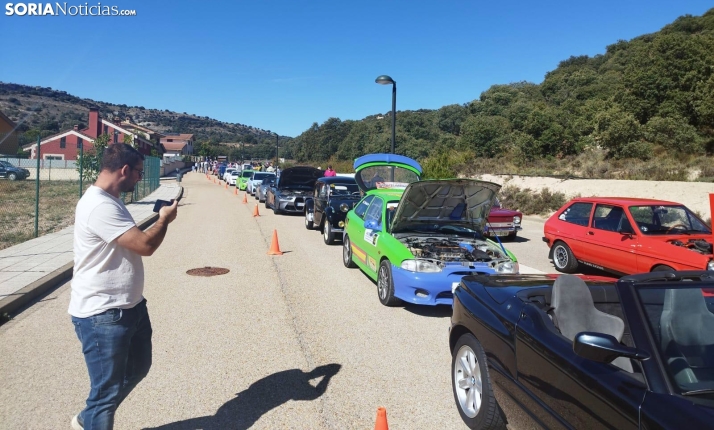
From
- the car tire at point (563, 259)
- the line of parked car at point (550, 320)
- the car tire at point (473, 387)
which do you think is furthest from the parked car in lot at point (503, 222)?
the car tire at point (473, 387)

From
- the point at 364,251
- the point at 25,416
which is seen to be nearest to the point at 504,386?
the point at 25,416

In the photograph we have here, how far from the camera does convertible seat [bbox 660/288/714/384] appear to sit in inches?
103

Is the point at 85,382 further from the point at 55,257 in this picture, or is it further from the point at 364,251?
the point at 55,257

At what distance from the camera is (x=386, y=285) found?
7.38 metres

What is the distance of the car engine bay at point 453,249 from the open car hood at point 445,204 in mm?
380

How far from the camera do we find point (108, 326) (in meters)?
3.09

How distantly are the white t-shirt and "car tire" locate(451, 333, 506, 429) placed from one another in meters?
2.40

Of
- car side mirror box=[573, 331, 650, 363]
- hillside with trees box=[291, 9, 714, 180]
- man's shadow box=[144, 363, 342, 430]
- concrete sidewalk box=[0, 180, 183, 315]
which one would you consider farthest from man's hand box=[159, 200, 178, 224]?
hillside with trees box=[291, 9, 714, 180]

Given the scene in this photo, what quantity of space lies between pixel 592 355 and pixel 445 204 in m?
5.61

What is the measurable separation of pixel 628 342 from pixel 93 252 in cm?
321

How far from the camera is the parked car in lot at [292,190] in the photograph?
67.5 ft

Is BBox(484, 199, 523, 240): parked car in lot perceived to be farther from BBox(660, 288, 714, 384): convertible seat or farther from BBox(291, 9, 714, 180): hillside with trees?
BBox(660, 288, 714, 384): convertible seat

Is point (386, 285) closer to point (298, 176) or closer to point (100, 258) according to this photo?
point (100, 258)

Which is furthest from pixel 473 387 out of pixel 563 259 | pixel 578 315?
pixel 563 259
